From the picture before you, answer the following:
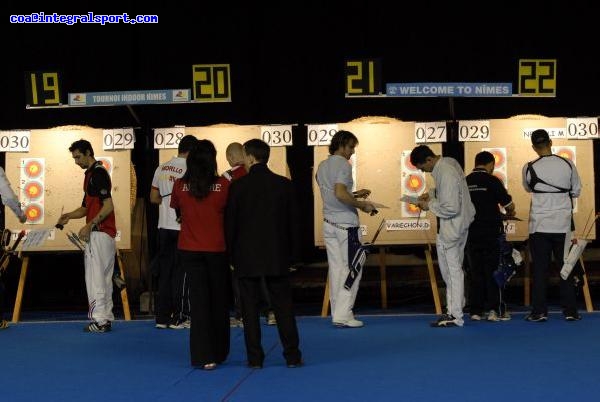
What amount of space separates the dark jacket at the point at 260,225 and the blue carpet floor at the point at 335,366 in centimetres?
72

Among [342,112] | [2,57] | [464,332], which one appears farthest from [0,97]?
[464,332]

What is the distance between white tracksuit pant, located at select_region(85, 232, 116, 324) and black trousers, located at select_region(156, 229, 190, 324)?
1.46 feet

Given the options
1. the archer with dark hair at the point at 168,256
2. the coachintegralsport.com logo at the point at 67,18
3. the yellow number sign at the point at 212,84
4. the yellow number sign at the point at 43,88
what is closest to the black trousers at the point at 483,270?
the archer with dark hair at the point at 168,256

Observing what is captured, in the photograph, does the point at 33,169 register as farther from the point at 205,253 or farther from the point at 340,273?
the point at 205,253

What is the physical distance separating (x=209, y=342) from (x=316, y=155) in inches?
167

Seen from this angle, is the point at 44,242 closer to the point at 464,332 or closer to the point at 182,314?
the point at 182,314

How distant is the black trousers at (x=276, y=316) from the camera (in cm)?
705

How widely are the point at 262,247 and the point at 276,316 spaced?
1.56 ft

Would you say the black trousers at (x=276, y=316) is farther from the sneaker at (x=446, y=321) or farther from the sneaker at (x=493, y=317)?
the sneaker at (x=493, y=317)

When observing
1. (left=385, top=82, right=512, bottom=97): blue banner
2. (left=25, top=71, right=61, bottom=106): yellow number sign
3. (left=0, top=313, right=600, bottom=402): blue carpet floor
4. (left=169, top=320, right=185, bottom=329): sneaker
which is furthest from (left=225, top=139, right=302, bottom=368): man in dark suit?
(left=25, top=71, right=61, bottom=106): yellow number sign

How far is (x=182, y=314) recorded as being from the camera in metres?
9.55

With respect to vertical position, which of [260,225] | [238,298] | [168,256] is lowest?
[238,298]

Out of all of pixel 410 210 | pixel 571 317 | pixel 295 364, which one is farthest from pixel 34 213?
pixel 571 317

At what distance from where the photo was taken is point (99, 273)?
9336 mm
